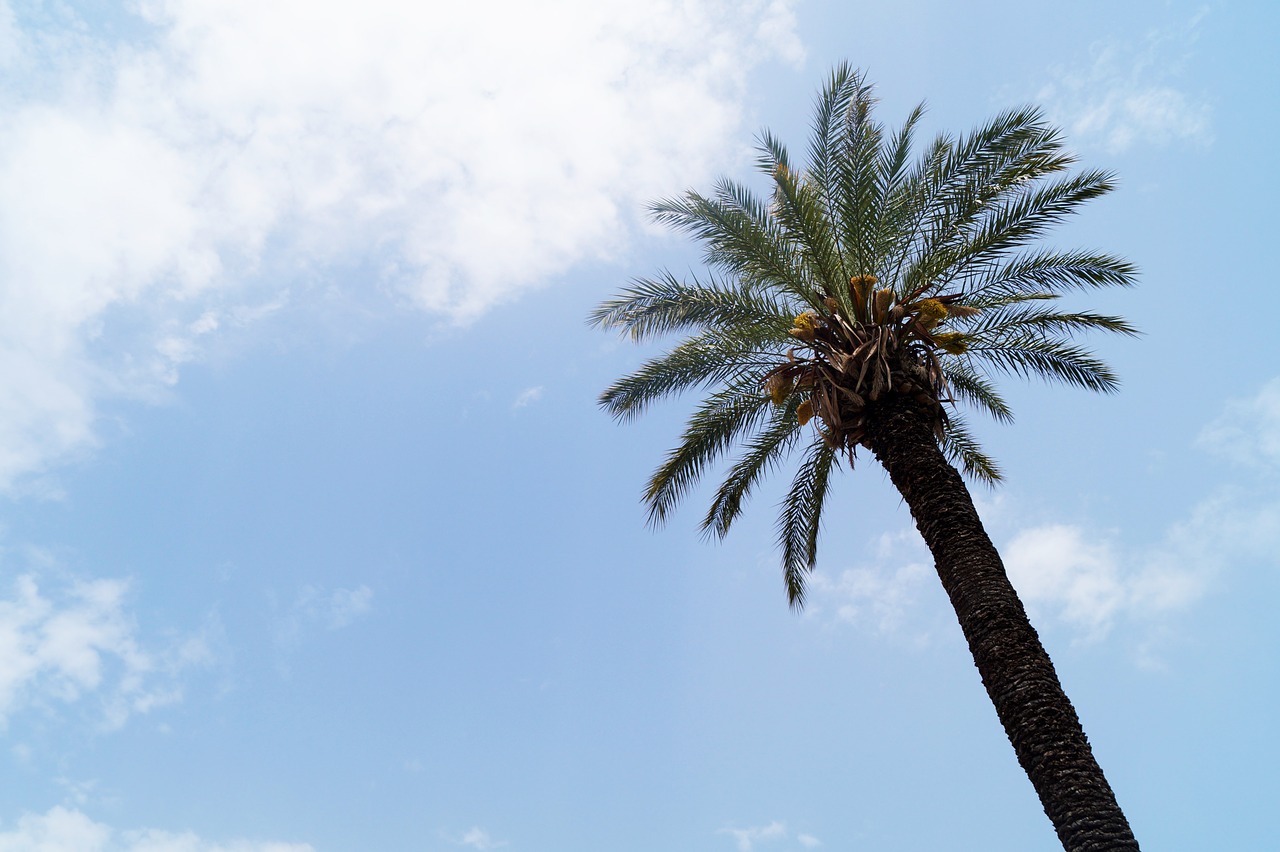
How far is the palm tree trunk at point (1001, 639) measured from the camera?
693cm

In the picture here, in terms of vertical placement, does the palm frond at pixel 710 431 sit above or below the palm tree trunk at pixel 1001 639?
above

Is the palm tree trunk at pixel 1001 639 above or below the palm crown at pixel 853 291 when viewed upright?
below

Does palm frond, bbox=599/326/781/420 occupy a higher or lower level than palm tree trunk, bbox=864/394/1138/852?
higher

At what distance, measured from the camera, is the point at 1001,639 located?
314 inches

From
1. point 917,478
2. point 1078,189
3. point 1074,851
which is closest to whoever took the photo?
point 1074,851

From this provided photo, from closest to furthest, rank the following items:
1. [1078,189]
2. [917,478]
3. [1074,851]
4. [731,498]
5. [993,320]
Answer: [1074,851] → [917,478] → [1078,189] → [993,320] → [731,498]

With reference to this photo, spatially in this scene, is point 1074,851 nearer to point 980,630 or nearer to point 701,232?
point 980,630

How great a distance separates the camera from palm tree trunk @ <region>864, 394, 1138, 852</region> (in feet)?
22.7

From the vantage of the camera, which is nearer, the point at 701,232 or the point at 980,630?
the point at 980,630

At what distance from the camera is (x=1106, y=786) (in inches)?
277

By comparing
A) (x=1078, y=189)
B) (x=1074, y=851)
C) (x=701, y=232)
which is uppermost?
(x=701, y=232)

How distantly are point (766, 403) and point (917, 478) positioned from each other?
3.10 m

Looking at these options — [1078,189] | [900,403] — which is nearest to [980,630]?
[900,403]

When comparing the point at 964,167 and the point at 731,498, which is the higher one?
the point at 964,167
